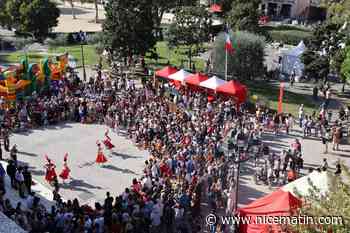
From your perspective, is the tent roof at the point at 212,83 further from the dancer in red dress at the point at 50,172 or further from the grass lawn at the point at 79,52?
the grass lawn at the point at 79,52

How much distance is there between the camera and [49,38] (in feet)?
180

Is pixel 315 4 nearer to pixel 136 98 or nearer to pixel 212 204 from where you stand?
pixel 136 98

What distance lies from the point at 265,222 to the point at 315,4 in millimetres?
64409

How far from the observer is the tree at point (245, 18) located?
137 feet

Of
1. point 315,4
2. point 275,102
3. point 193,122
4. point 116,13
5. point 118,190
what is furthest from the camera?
point 315,4

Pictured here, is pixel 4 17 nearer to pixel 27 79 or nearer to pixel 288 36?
pixel 27 79

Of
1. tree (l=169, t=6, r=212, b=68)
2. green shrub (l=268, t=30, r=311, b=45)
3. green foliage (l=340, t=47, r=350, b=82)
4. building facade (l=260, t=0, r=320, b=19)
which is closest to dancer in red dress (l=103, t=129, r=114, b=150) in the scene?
green foliage (l=340, t=47, r=350, b=82)

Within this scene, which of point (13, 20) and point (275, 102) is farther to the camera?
point (13, 20)

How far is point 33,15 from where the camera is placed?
51.7 m

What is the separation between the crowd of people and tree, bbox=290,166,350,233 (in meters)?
5.56

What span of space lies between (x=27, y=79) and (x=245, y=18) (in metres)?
19.3

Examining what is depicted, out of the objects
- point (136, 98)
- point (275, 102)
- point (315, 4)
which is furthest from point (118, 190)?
point (315, 4)

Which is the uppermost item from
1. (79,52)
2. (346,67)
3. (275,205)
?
(346,67)

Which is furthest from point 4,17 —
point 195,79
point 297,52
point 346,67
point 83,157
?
point 346,67
